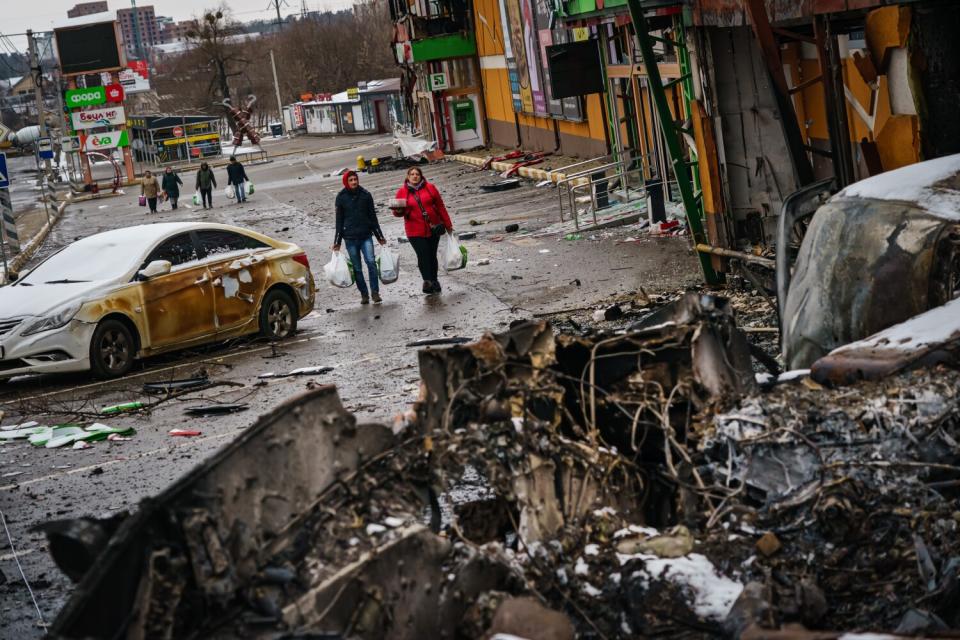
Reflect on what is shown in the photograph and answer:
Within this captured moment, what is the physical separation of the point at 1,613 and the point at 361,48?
413ft

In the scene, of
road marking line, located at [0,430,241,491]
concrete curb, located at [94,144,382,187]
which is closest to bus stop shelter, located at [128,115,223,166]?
concrete curb, located at [94,144,382,187]

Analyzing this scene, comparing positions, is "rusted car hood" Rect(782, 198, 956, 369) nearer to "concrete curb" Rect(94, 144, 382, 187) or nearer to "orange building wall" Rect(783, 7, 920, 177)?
"orange building wall" Rect(783, 7, 920, 177)

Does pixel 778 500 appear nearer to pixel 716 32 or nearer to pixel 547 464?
pixel 547 464

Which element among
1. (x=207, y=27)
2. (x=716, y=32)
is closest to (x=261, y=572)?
(x=716, y=32)

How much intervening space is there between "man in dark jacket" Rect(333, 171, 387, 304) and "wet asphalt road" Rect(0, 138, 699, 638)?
0.54 m

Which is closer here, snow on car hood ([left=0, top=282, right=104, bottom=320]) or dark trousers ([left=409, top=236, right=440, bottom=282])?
snow on car hood ([left=0, top=282, right=104, bottom=320])

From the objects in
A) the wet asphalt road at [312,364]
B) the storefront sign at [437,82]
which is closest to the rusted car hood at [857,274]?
the wet asphalt road at [312,364]

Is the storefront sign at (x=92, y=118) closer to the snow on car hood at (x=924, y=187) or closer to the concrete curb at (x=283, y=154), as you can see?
the concrete curb at (x=283, y=154)

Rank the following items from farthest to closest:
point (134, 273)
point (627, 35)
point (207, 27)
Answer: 1. point (207, 27)
2. point (627, 35)
3. point (134, 273)

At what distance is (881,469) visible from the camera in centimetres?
564

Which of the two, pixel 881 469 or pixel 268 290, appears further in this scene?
pixel 268 290

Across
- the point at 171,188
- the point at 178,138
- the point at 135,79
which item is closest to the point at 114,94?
the point at 178,138

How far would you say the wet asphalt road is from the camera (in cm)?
950

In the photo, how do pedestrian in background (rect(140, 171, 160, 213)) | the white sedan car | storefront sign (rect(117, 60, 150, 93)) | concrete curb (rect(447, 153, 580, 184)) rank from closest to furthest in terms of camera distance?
1. the white sedan car
2. concrete curb (rect(447, 153, 580, 184))
3. pedestrian in background (rect(140, 171, 160, 213))
4. storefront sign (rect(117, 60, 150, 93))
